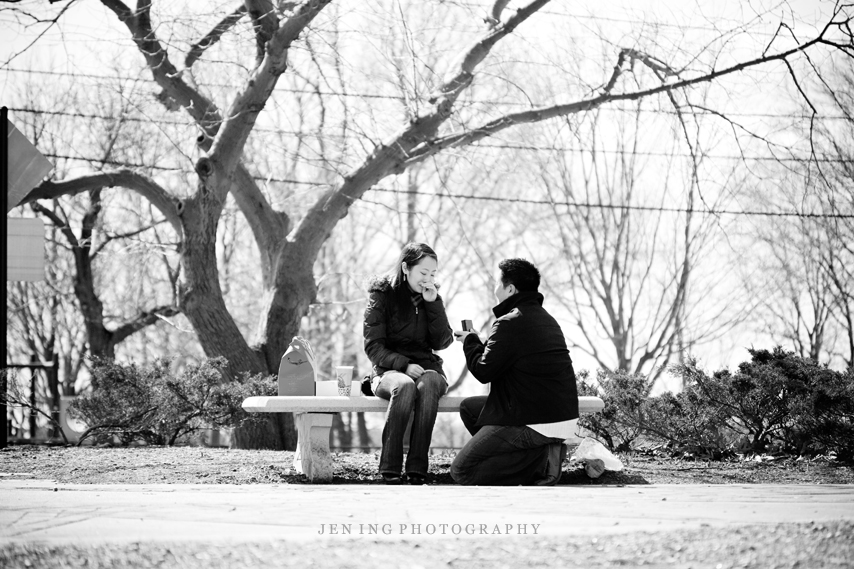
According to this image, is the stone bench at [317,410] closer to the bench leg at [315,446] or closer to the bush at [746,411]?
the bench leg at [315,446]

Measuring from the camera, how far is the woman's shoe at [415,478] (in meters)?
6.00

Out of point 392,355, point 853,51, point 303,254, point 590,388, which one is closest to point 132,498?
point 392,355

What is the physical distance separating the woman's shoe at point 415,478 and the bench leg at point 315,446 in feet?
1.84

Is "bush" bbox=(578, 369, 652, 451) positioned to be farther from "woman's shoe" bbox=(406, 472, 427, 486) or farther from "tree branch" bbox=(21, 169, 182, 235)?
"tree branch" bbox=(21, 169, 182, 235)

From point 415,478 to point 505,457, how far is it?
60 centimetres

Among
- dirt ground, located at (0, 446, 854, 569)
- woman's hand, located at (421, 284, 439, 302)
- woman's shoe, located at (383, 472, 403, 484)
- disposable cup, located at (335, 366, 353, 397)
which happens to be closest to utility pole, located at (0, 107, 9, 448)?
disposable cup, located at (335, 366, 353, 397)

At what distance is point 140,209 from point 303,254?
10.8 m

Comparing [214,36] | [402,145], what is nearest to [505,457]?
[402,145]

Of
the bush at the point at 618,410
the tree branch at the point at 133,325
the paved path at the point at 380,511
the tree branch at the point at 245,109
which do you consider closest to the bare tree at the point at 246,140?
the tree branch at the point at 245,109

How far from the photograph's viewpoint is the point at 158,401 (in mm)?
8945

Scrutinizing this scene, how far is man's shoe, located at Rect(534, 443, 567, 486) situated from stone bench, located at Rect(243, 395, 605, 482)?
48cm

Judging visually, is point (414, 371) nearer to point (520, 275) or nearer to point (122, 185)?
point (520, 275)

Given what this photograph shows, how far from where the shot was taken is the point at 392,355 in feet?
20.7

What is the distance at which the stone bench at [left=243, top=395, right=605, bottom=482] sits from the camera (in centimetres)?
609
